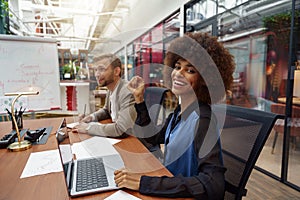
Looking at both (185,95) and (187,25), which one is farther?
(187,25)

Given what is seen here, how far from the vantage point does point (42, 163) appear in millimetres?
934

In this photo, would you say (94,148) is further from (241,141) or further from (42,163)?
(241,141)

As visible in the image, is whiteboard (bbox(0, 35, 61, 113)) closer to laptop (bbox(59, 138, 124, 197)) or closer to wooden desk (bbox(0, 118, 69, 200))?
wooden desk (bbox(0, 118, 69, 200))

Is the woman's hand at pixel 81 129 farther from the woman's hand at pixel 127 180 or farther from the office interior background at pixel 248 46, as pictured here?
the woman's hand at pixel 127 180

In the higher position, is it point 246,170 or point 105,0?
point 105,0

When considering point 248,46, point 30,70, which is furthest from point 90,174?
point 248,46

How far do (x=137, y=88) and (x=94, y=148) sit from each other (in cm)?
49

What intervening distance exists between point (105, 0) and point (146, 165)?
14.1 ft

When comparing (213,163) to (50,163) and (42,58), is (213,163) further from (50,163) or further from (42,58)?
(42,58)

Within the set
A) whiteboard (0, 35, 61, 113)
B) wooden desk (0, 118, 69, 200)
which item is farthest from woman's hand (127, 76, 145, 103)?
whiteboard (0, 35, 61, 113)

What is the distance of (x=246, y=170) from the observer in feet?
2.52

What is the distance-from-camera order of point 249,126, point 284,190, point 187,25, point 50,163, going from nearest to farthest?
point 249,126
point 50,163
point 284,190
point 187,25

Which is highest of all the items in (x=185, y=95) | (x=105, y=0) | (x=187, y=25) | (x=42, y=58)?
(x=105, y=0)

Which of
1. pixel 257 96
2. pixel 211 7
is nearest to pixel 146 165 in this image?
pixel 257 96
